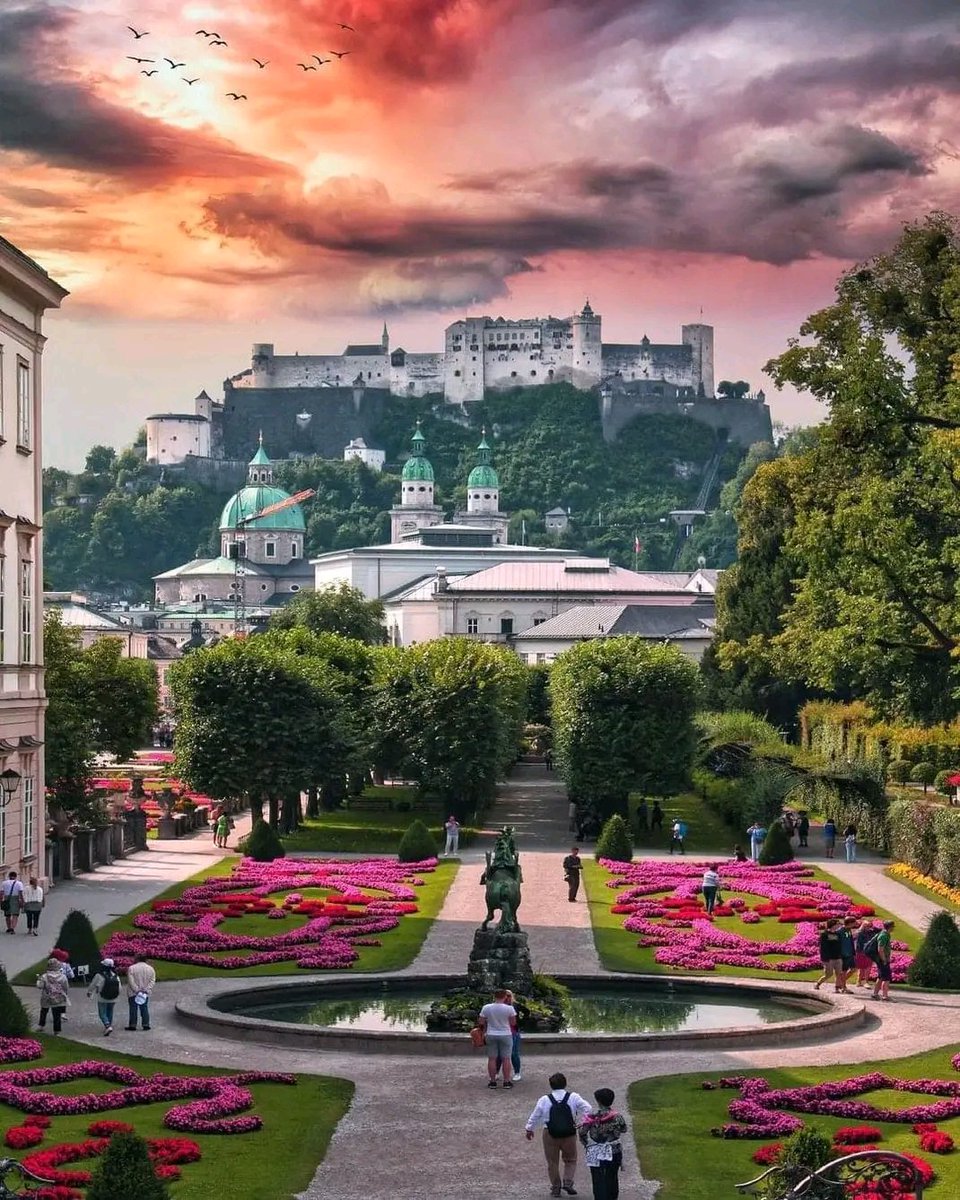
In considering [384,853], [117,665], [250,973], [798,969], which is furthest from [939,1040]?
[117,665]

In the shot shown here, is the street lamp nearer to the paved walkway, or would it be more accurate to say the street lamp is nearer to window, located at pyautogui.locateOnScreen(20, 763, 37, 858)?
window, located at pyautogui.locateOnScreen(20, 763, 37, 858)

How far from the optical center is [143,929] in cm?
4244

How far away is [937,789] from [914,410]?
2044 cm

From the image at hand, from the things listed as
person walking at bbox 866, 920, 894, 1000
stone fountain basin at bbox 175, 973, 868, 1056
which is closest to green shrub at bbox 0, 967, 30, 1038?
stone fountain basin at bbox 175, 973, 868, 1056

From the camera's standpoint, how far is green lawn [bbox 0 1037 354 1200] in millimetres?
21688

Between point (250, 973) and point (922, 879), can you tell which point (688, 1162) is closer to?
point (250, 973)

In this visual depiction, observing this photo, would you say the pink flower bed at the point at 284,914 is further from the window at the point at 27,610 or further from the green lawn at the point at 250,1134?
the green lawn at the point at 250,1134

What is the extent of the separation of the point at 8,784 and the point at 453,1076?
18.4 m

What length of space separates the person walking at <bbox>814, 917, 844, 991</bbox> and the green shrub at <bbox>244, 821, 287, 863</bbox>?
24.7 m

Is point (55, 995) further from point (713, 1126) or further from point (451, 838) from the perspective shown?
point (451, 838)

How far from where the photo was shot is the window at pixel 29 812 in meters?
45.8

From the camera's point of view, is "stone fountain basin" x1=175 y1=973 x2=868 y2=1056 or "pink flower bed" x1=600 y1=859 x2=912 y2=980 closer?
"stone fountain basin" x1=175 y1=973 x2=868 y2=1056

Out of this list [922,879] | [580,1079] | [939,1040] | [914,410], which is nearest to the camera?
[580,1079]

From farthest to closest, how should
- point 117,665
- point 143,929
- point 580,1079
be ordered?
point 117,665, point 143,929, point 580,1079
